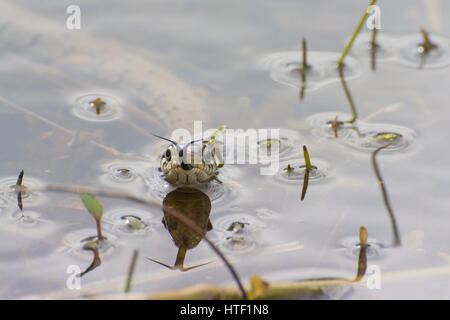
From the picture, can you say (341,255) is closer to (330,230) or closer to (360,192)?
(330,230)

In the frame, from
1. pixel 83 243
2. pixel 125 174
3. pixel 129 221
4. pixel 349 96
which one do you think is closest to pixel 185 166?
pixel 125 174

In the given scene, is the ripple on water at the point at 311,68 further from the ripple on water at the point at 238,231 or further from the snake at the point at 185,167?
the ripple on water at the point at 238,231

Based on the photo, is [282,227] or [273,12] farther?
[273,12]

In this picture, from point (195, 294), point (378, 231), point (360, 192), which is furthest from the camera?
point (360, 192)

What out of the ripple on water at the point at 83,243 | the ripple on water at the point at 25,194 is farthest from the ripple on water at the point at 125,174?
the ripple on water at the point at 83,243

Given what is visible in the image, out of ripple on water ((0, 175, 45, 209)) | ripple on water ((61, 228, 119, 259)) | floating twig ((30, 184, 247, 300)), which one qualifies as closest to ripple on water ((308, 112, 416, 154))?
floating twig ((30, 184, 247, 300))

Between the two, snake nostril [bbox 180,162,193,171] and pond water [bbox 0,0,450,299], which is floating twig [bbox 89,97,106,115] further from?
snake nostril [bbox 180,162,193,171]
